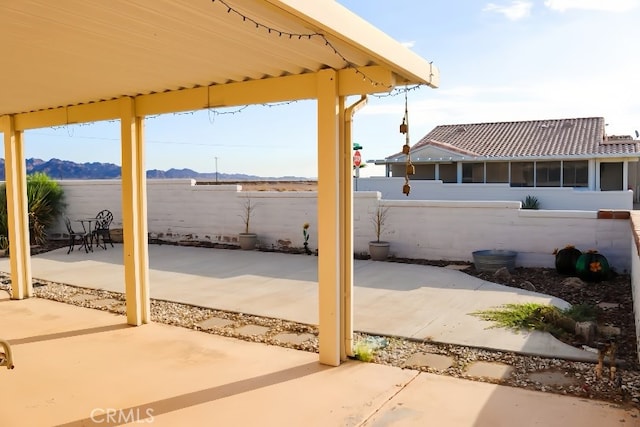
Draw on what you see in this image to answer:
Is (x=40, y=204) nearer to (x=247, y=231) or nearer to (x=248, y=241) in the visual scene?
(x=247, y=231)

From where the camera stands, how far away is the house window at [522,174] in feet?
61.6

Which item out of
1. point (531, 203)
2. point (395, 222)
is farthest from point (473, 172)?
point (395, 222)

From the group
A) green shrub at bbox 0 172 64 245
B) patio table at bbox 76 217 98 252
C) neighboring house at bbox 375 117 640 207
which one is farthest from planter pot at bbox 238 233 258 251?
neighboring house at bbox 375 117 640 207

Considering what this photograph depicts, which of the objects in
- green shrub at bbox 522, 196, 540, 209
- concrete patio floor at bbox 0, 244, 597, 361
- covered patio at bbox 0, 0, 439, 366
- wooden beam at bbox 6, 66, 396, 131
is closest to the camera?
covered patio at bbox 0, 0, 439, 366

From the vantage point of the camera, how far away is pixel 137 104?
18.6ft

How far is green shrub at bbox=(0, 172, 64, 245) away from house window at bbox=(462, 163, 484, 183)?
14087 mm

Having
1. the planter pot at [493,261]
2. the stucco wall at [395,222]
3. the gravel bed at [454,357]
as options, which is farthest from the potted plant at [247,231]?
the planter pot at [493,261]

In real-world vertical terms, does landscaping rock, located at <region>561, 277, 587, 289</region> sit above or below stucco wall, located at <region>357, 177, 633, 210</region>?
below

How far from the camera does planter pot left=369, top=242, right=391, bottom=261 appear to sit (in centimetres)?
977

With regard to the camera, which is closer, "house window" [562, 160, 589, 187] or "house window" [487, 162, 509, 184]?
"house window" [562, 160, 589, 187]

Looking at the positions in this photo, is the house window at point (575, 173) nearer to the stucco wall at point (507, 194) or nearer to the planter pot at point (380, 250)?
the stucco wall at point (507, 194)

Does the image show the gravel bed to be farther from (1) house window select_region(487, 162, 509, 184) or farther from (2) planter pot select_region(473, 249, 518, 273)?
(1) house window select_region(487, 162, 509, 184)

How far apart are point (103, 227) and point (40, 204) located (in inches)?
79.4

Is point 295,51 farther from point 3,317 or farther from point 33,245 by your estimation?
point 33,245
